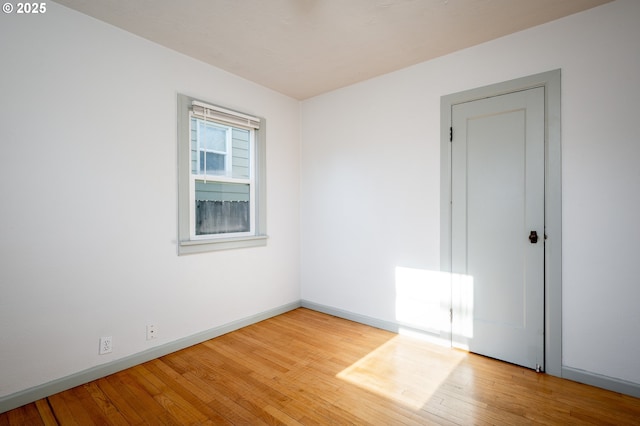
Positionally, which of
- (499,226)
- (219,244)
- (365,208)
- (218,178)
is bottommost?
(219,244)

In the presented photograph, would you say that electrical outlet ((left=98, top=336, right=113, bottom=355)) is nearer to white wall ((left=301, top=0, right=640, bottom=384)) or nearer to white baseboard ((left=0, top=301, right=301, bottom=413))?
white baseboard ((left=0, top=301, right=301, bottom=413))

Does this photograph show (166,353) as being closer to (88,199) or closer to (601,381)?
(88,199)

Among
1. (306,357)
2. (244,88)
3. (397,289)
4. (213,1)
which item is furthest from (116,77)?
(397,289)

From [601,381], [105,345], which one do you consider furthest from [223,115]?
[601,381]

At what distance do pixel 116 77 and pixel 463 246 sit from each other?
3.38 metres

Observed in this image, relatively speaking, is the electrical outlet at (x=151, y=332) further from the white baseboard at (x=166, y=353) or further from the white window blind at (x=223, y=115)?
the white window blind at (x=223, y=115)

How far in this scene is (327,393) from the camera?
7.22ft

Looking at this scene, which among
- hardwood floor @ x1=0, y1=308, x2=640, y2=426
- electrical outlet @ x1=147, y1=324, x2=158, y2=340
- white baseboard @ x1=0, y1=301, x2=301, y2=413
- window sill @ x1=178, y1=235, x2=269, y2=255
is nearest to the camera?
hardwood floor @ x1=0, y1=308, x2=640, y2=426

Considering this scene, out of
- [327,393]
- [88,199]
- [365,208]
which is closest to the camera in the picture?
[327,393]

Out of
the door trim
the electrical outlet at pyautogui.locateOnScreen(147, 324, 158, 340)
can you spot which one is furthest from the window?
the door trim

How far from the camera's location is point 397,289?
330cm

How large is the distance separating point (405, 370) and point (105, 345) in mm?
2445

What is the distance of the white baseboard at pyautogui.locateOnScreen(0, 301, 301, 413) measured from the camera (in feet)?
6.71

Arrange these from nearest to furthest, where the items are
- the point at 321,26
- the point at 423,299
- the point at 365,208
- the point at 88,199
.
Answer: the point at 88,199 → the point at 321,26 → the point at 423,299 → the point at 365,208
